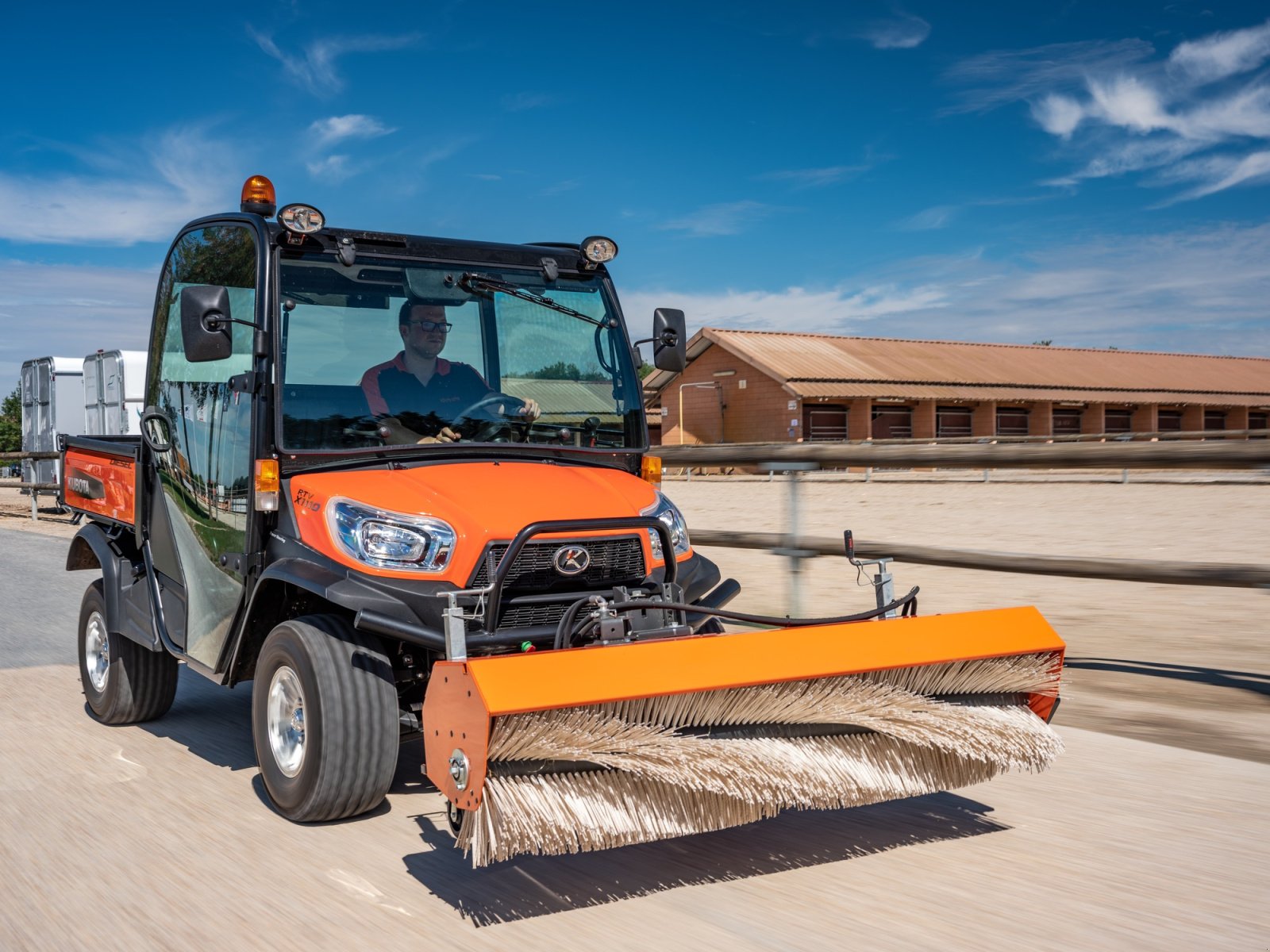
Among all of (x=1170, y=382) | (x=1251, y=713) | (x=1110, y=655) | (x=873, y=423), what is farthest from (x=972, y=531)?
(x=1170, y=382)

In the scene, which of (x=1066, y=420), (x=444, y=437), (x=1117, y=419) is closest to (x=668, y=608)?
(x=444, y=437)

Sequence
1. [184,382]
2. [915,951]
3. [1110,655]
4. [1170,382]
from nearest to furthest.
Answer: [915,951]
[184,382]
[1110,655]
[1170,382]

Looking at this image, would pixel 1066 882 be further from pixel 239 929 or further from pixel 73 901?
pixel 73 901

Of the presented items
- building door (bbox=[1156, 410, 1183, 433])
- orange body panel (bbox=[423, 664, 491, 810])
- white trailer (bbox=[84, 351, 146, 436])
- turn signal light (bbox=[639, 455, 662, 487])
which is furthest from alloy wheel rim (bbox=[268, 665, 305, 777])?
building door (bbox=[1156, 410, 1183, 433])

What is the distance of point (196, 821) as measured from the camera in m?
4.08

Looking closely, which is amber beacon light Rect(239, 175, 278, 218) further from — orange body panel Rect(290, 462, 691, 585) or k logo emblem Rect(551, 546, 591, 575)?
k logo emblem Rect(551, 546, 591, 575)

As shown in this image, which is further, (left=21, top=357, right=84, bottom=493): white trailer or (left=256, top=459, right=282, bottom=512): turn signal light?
(left=21, top=357, right=84, bottom=493): white trailer

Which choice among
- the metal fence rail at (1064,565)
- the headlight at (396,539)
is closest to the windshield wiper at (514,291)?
the headlight at (396,539)

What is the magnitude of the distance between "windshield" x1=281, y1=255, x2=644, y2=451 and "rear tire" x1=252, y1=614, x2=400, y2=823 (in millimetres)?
735

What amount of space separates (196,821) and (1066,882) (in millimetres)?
2829

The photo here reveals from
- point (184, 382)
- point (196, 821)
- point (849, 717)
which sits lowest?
point (196, 821)

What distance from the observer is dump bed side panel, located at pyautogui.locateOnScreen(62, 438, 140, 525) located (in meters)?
5.52

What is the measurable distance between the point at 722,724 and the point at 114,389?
1757cm

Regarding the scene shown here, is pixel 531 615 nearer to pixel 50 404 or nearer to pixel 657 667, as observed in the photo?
pixel 657 667
